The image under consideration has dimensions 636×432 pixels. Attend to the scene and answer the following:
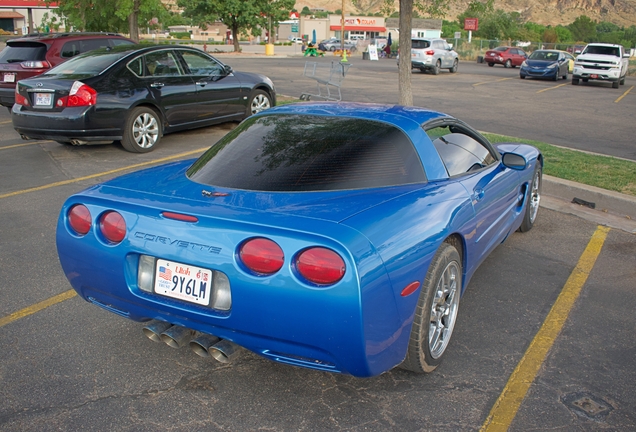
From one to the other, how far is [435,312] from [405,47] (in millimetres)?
8359

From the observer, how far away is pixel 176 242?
2.96 m

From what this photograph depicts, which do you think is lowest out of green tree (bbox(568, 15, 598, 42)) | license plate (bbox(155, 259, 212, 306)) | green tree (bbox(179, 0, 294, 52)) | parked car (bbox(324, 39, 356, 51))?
license plate (bbox(155, 259, 212, 306))

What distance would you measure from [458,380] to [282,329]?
1168 mm

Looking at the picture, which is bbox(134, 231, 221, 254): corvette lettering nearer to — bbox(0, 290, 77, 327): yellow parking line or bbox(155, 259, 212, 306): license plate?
bbox(155, 259, 212, 306): license plate

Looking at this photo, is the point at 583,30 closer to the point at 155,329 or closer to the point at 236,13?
the point at 236,13

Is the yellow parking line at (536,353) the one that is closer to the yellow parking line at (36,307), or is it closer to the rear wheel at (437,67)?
the yellow parking line at (36,307)

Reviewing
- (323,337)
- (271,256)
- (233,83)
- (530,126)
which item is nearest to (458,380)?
(323,337)

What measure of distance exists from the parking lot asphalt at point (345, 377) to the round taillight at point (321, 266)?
759mm

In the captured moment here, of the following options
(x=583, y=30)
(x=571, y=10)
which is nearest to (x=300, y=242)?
(x=583, y=30)

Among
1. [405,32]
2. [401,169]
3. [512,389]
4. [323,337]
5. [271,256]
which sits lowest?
[512,389]

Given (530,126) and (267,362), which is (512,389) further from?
(530,126)

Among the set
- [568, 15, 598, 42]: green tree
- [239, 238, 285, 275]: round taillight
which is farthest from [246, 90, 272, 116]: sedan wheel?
[568, 15, 598, 42]: green tree

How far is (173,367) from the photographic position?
349cm

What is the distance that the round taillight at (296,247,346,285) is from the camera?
2721mm
